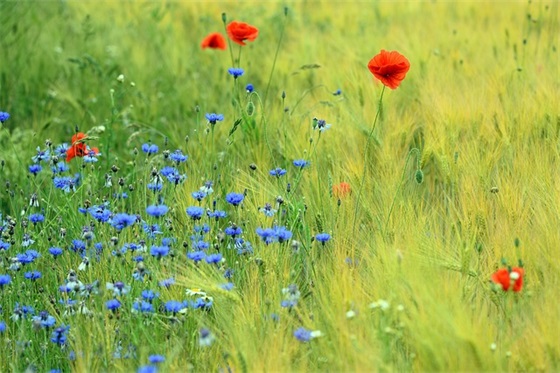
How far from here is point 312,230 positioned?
2.50m

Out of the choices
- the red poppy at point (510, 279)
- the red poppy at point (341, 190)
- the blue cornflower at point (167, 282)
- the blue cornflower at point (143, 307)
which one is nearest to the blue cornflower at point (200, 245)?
the blue cornflower at point (167, 282)

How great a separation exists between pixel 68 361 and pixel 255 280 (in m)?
0.48

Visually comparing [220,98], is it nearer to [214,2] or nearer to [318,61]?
[318,61]

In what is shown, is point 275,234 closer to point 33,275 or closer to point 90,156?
point 33,275

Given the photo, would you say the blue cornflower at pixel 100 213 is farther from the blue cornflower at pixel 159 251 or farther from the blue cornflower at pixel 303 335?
the blue cornflower at pixel 303 335

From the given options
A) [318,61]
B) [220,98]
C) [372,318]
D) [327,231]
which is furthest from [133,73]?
[372,318]

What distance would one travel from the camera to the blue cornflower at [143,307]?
2.04m

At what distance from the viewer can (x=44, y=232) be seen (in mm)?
2604

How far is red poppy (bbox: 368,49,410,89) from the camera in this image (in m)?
2.58

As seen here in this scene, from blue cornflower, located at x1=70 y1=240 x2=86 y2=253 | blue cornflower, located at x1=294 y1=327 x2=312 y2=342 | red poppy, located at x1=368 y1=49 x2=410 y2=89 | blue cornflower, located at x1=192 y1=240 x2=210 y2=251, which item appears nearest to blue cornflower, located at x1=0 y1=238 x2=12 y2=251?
blue cornflower, located at x1=70 y1=240 x2=86 y2=253

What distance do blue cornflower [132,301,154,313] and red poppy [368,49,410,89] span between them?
3.17ft

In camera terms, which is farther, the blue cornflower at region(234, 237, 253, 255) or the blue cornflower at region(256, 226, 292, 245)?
the blue cornflower at region(234, 237, 253, 255)

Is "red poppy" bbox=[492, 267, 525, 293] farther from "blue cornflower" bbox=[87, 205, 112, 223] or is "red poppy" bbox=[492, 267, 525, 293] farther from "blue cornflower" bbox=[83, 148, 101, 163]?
"blue cornflower" bbox=[83, 148, 101, 163]

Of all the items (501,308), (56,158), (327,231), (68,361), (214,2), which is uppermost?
(214,2)
